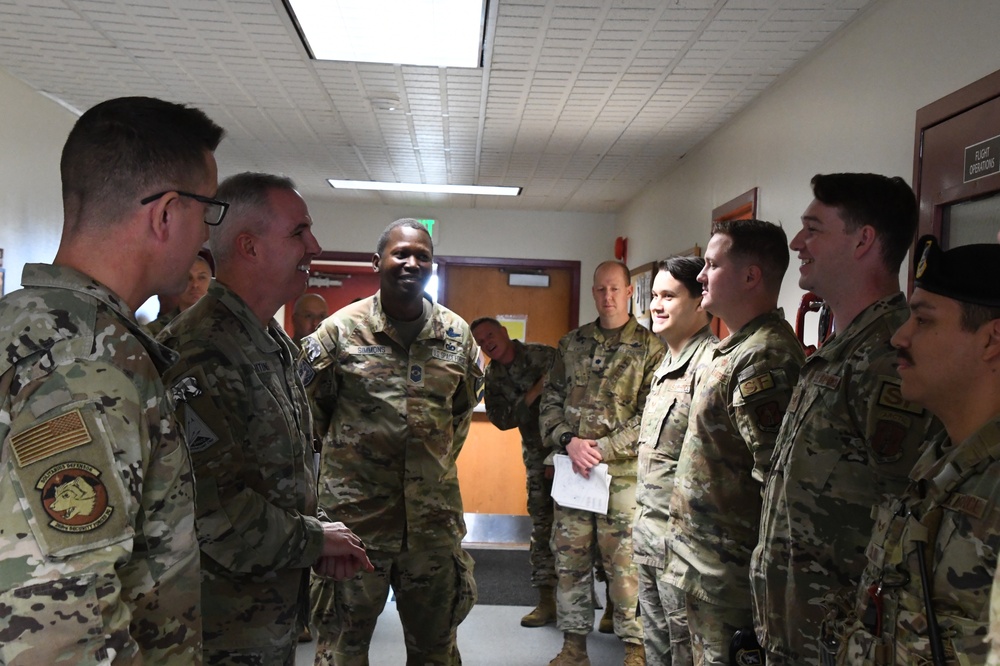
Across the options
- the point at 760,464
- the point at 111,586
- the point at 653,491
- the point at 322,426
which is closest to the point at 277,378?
the point at 111,586

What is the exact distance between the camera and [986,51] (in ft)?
6.40

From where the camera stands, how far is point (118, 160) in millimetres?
964

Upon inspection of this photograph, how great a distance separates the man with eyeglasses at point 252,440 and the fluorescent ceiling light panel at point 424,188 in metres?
4.30

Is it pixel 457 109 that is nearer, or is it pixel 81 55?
pixel 81 55

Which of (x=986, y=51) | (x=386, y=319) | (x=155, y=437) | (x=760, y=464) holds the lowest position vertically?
(x=760, y=464)

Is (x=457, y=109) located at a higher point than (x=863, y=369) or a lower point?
higher

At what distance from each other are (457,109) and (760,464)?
267 centimetres

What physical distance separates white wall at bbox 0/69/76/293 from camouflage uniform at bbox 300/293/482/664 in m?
2.03

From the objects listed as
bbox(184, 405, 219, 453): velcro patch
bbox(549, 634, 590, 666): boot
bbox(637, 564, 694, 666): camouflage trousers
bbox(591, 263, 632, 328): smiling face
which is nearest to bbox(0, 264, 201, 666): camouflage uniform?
bbox(184, 405, 219, 453): velcro patch

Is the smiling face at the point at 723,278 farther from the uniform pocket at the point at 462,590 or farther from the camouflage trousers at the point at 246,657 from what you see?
the camouflage trousers at the point at 246,657

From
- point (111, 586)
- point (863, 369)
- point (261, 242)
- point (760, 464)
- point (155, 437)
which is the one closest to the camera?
point (111, 586)

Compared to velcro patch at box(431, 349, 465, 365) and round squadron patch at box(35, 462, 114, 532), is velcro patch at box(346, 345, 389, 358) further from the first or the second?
round squadron patch at box(35, 462, 114, 532)

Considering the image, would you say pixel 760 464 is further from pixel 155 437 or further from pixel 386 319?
pixel 155 437

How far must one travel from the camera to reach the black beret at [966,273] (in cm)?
113
